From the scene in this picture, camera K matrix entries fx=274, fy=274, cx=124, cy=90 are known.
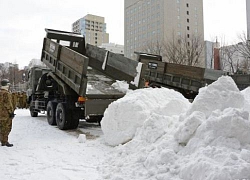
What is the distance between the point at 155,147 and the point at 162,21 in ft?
210

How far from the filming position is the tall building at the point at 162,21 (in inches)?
2598

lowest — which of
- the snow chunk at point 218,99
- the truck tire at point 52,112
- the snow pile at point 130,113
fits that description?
the truck tire at point 52,112

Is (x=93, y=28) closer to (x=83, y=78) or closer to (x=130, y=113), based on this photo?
(x=83, y=78)

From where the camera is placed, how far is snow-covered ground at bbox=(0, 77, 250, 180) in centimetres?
388

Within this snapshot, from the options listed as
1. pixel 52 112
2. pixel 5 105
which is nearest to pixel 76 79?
pixel 5 105

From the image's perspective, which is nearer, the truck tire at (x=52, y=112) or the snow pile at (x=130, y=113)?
the snow pile at (x=130, y=113)

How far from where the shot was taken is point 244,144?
163 inches

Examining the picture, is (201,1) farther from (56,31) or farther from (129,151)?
(129,151)

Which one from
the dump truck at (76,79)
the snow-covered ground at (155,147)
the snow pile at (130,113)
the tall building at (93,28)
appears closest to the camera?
the snow-covered ground at (155,147)

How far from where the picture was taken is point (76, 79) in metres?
8.20

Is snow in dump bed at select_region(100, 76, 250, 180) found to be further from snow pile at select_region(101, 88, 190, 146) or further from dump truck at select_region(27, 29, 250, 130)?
dump truck at select_region(27, 29, 250, 130)

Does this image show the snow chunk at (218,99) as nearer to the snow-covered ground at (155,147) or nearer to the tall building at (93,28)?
the snow-covered ground at (155,147)

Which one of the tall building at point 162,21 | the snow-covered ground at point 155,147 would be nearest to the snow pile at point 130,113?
the snow-covered ground at point 155,147

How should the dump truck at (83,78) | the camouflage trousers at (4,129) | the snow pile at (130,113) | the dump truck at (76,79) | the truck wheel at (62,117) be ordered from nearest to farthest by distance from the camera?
the snow pile at (130,113)
the camouflage trousers at (4,129)
the dump truck at (76,79)
the dump truck at (83,78)
the truck wheel at (62,117)
